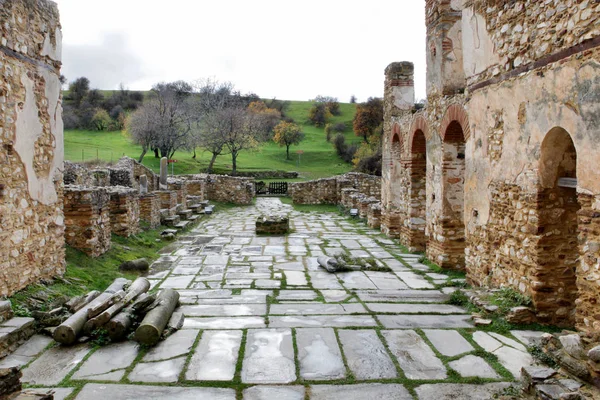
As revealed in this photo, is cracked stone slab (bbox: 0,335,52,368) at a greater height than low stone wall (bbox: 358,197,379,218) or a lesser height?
lesser

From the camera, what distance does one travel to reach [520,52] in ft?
19.1

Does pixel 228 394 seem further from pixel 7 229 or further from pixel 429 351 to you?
pixel 7 229

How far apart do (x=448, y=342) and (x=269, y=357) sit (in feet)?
6.66

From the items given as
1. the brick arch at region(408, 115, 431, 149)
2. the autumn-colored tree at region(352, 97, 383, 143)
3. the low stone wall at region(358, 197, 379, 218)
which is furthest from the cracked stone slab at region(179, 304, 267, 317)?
the autumn-colored tree at region(352, 97, 383, 143)

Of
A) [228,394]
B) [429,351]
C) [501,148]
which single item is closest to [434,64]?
[501,148]

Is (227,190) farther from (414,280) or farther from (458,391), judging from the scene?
(458,391)

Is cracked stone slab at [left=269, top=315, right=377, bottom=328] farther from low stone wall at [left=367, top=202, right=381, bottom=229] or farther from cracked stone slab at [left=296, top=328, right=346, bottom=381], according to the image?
low stone wall at [left=367, top=202, right=381, bottom=229]

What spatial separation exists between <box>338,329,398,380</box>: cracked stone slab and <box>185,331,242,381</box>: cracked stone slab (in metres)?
1.19

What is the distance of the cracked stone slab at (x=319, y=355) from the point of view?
443cm

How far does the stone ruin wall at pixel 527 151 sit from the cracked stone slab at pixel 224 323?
3.47 meters

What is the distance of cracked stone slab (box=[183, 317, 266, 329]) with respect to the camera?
5699 millimetres

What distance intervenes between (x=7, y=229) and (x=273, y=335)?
3.55 m

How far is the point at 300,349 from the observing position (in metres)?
5.00

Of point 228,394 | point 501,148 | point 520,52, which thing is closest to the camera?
point 228,394
